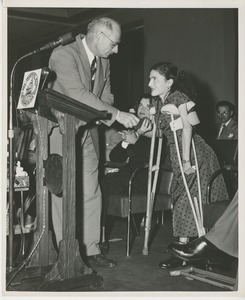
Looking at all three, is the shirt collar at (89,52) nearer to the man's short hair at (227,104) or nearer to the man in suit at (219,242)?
the man in suit at (219,242)

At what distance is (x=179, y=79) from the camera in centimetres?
289

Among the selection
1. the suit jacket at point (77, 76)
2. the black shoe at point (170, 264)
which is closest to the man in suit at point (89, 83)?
the suit jacket at point (77, 76)

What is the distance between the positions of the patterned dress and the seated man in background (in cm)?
16

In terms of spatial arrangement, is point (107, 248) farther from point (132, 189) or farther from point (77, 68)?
point (77, 68)

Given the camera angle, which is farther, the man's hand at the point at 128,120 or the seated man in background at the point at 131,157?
the seated man in background at the point at 131,157

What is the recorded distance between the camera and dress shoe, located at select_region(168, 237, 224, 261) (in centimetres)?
219

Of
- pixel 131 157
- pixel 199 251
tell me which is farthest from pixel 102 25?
pixel 199 251

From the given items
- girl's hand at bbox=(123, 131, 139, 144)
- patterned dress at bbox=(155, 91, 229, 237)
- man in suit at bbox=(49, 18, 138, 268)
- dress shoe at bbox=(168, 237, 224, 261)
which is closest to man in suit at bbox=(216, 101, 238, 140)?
girl's hand at bbox=(123, 131, 139, 144)

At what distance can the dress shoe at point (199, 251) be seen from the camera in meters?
2.19

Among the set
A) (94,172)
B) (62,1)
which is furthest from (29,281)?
(62,1)

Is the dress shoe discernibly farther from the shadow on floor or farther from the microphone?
the microphone

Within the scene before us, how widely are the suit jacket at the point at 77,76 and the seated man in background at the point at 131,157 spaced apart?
0.40m

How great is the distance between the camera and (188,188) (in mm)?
2801

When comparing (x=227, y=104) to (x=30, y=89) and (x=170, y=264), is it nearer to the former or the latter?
(x=170, y=264)
